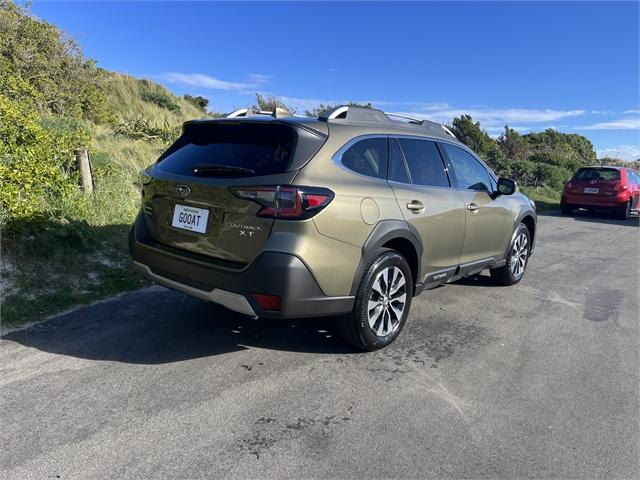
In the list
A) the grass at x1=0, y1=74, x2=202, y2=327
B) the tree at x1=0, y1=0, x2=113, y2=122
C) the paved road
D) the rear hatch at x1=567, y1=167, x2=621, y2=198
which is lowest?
the paved road

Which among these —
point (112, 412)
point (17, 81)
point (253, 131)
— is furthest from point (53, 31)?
point (112, 412)

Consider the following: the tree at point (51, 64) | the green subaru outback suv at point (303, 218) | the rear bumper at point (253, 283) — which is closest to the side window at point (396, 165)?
the green subaru outback suv at point (303, 218)

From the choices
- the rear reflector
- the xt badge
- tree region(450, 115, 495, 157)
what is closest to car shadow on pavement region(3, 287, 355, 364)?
the rear reflector

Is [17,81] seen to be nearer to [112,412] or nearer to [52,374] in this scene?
[52,374]

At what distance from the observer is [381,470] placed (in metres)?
2.52

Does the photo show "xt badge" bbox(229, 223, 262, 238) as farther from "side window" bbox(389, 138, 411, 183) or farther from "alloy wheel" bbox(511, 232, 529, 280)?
"alloy wheel" bbox(511, 232, 529, 280)

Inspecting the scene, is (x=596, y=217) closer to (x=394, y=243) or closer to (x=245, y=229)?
(x=394, y=243)

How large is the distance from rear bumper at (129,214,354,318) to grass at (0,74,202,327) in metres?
1.56

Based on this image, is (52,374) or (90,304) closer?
(52,374)

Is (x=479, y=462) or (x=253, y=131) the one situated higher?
(x=253, y=131)

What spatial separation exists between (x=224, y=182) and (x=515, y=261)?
14.0ft

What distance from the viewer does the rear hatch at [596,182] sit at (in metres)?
14.0

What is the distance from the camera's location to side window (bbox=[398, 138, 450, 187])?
14.2 ft

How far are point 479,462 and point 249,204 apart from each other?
6.70ft
